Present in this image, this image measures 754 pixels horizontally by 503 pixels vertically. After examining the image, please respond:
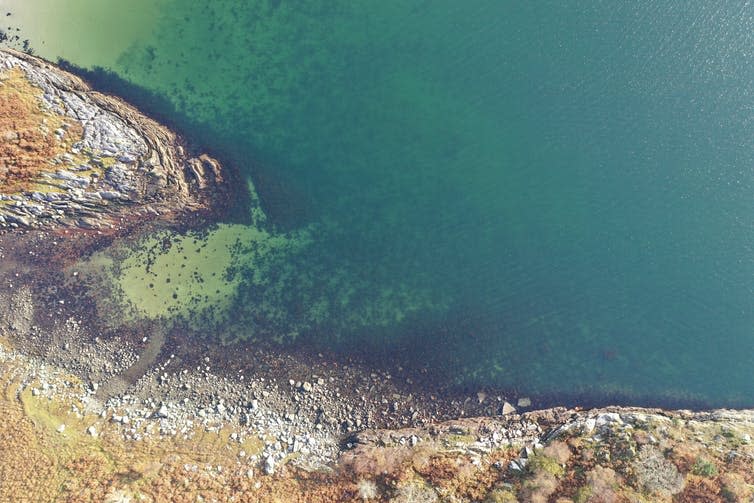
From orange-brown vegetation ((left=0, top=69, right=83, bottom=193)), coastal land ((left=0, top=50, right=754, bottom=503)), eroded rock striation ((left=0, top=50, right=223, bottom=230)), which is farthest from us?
eroded rock striation ((left=0, top=50, right=223, bottom=230))

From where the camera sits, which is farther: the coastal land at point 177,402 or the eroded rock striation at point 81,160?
the eroded rock striation at point 81,160

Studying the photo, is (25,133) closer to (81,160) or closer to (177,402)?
(81,160)

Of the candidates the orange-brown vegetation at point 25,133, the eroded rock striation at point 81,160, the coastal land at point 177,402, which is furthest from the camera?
the eroded rock striation at point 81,160

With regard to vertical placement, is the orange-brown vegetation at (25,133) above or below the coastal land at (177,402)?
above

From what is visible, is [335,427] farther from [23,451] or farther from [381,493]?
[23,451]

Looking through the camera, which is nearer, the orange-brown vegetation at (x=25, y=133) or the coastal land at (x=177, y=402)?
the coastal land at (x=177, y=402)

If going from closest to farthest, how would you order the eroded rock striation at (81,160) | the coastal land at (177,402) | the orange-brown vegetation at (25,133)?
the coastal land at (177,402), the orange-brown vegetation at (25,133), the eroded rock striation at (81,160)

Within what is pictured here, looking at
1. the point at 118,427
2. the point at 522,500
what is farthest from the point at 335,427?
the point at 118,427

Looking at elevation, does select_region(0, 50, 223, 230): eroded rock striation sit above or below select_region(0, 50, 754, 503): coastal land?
above
